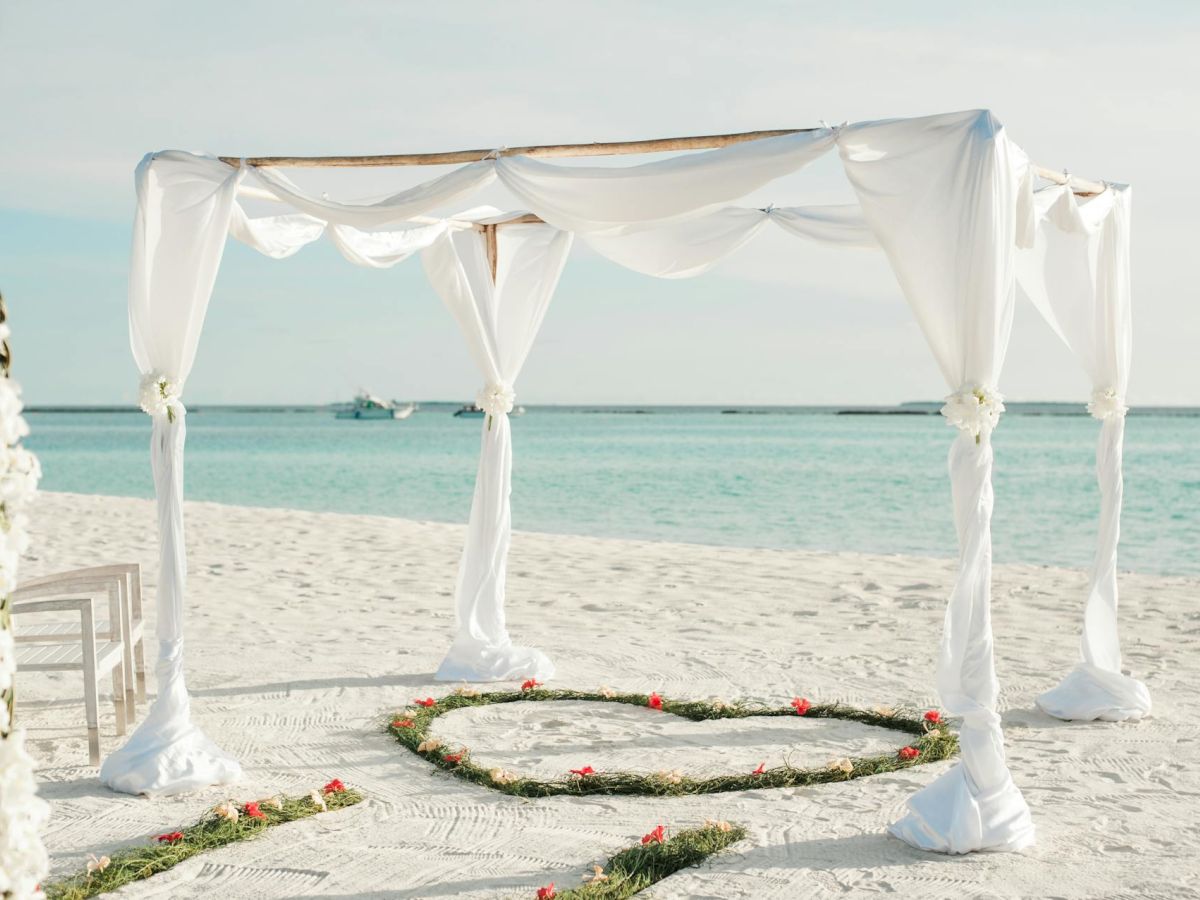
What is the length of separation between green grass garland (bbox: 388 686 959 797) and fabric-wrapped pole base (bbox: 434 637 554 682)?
27 centimetres

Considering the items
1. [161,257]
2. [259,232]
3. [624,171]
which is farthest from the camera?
[259,232]

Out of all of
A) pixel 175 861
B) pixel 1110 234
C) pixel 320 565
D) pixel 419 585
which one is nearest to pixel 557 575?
pixel 419 585

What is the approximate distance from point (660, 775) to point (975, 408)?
1833 mm

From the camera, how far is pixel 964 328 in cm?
379

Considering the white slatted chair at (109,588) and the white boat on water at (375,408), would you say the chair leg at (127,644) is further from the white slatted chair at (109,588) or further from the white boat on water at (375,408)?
the white boat on water at (375,408)

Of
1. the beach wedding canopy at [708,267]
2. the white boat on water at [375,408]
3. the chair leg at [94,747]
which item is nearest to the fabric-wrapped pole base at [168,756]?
the beach wedding canopy at [708,267]

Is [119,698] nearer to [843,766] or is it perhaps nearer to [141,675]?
[141,675]

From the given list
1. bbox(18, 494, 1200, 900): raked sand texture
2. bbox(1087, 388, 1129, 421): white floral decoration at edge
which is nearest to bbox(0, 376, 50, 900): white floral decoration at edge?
bbox(18, 494, 1200, 900): raked sand texture

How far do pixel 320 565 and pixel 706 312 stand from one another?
34760mm

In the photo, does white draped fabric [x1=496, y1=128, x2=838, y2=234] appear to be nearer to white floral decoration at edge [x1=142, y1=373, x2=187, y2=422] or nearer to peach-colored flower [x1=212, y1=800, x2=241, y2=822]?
white floral decoration at edge [x1=142, y1=373, x2=187, y2=422]

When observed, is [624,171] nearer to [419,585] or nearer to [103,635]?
[103,635]

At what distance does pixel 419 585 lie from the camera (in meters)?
9.43

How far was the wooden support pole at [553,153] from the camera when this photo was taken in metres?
4.19

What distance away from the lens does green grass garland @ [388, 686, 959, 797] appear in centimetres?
432
